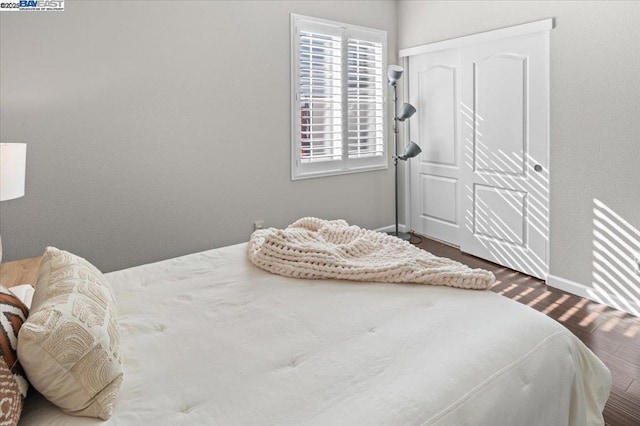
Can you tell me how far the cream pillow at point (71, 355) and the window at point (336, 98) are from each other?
2983mm

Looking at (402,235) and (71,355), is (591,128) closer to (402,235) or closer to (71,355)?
(402,235)

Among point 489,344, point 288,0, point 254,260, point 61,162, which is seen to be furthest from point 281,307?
point 288,0

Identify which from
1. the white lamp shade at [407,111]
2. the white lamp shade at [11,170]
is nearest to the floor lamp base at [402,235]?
the white lamp shade at [407,111]

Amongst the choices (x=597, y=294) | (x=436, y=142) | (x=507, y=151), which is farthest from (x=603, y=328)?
(x=436, y=142)

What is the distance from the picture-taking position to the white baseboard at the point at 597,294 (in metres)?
2.94

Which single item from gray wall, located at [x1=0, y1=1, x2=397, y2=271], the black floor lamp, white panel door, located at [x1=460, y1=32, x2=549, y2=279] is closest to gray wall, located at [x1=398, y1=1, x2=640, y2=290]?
white panel door, located at [x1=460, y1=32, x2=549, y2=279]

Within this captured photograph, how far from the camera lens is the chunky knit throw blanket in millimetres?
1786

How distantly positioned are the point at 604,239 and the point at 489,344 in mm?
2273

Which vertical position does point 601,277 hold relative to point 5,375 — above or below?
below

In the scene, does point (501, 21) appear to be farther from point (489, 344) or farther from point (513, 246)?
point (489, 344)

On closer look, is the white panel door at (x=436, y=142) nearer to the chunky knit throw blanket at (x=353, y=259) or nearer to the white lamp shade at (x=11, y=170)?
the chunky knit throw blanket at (x=353, y=259)

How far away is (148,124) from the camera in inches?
128

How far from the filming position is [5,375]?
0.98 m

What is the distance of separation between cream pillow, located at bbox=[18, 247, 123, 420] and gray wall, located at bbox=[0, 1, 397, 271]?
2.05 metres
